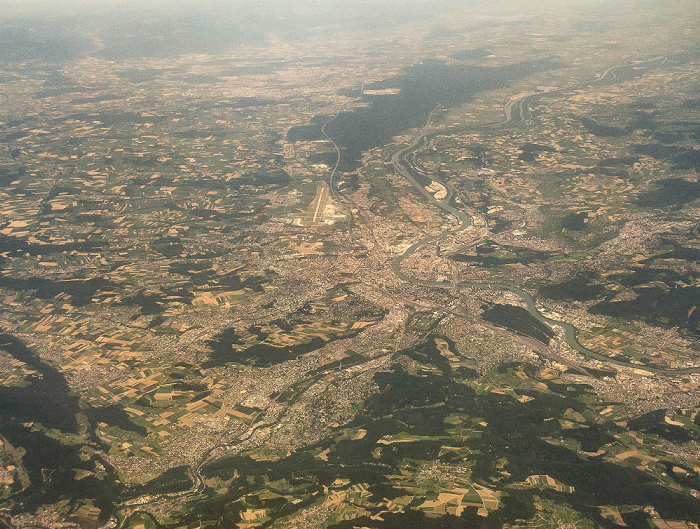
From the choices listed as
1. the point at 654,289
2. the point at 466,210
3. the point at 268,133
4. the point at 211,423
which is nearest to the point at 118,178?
the point at 268,133

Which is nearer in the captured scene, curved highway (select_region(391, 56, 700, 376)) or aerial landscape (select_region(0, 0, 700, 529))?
aerial landscape (select_region(0, 0, 700, 529))

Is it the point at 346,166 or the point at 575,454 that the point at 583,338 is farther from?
the point at 346,166

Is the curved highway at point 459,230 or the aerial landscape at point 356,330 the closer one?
the aerial landscape at point 356,330

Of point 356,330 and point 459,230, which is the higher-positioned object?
point 459,230

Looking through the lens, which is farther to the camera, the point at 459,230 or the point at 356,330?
the point at 459,230

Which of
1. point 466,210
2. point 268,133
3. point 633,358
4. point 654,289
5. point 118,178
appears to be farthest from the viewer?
point 268,133

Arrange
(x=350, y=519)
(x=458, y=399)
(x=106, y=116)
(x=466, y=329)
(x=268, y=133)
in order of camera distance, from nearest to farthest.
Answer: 1. (x=350, y=519)
2. (x=458, y=399)
3. (x=466, y=329)
4. (x=268, y=133)
5. (x=106, y=116)

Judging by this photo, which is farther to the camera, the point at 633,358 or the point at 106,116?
the point at 106,116

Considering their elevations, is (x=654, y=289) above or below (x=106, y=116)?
below
